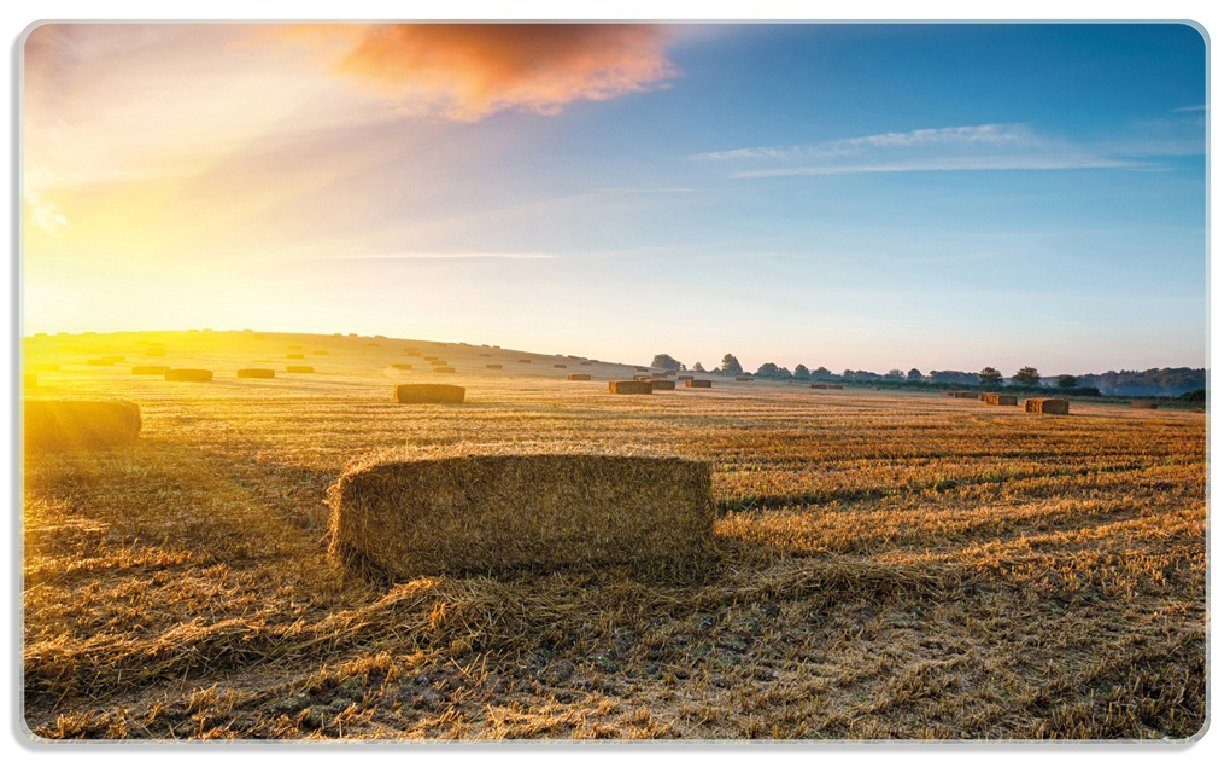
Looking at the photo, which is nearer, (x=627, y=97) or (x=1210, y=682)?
(x=1210, y=682)

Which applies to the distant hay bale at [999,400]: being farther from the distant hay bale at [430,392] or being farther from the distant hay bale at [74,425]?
the distant hay bale at [74,425]

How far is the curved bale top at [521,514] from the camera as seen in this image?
6949 millimetres

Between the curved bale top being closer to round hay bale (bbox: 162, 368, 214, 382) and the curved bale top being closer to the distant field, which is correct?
the distant field

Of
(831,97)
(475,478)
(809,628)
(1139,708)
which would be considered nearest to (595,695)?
(809,628)

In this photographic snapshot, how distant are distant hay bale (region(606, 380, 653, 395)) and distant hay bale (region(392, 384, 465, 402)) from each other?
399 inches

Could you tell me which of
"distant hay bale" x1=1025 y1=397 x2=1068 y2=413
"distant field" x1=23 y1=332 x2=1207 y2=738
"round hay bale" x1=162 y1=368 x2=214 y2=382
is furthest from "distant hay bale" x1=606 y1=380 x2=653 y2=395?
"distant field" x1=23 y1=332 x2=1207 y2=738

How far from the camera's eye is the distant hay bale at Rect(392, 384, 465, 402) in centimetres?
2845

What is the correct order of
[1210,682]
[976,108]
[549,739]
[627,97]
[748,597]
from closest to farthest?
[549,739] → [1210,682] → [748,597] → [976,108] → [627,97]

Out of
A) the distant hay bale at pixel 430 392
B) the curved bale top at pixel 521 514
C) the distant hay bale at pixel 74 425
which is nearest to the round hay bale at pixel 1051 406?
the distant hay bale at pixel 430 392

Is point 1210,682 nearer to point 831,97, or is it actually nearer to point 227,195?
point 831,97

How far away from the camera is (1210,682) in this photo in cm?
526

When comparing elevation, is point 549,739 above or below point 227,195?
below

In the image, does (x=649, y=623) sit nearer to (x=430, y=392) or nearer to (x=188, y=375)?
(x=430, y=392)

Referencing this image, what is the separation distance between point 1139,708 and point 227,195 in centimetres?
847
